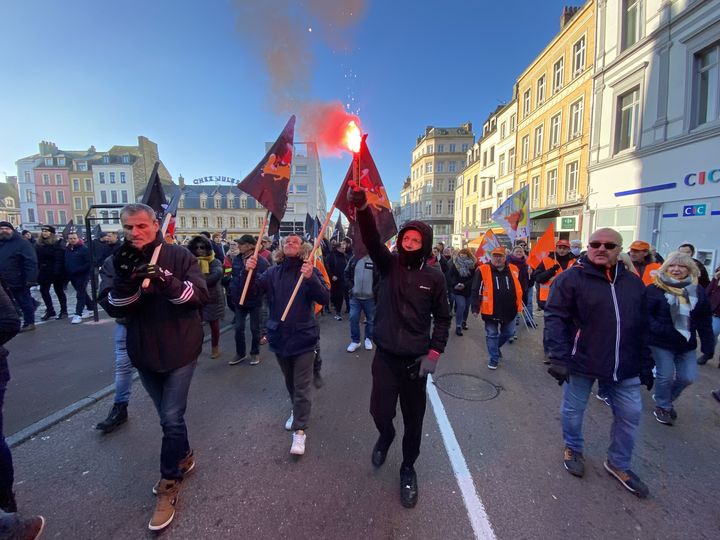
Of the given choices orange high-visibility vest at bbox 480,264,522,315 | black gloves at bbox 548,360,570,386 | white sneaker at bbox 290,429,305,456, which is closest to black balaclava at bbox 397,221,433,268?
black gloves at bbox 548,360,570,386

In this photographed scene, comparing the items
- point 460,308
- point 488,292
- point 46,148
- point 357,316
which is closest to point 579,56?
point 460,308

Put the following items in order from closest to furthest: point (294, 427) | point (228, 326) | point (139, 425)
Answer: point (294, 427), point (139, 425), point (228, 326)

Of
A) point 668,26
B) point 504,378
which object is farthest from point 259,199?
point 668,26

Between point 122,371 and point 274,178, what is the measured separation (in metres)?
2.75

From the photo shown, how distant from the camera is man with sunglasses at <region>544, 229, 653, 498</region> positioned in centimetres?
277

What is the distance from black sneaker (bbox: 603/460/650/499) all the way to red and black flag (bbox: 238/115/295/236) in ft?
13.6

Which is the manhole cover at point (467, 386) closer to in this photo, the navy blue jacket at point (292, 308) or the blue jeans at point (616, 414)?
the blue jeans at point (616, 414)

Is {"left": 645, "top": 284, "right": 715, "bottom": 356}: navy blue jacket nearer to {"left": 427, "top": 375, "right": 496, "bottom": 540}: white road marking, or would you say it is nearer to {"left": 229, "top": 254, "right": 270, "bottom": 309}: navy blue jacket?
{"left": 427, "top": 375, "right": 496, "bottom": 540}: white road marking

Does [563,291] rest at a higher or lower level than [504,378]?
higher

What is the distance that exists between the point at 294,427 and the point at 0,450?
6.83ft

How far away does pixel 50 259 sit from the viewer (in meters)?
8.42

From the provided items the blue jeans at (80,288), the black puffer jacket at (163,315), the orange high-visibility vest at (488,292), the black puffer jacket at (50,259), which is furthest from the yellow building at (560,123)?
the black puffer jacket at (50,259)

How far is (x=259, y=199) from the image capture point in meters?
4.30

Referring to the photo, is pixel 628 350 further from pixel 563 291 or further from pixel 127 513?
pixel 127 513
